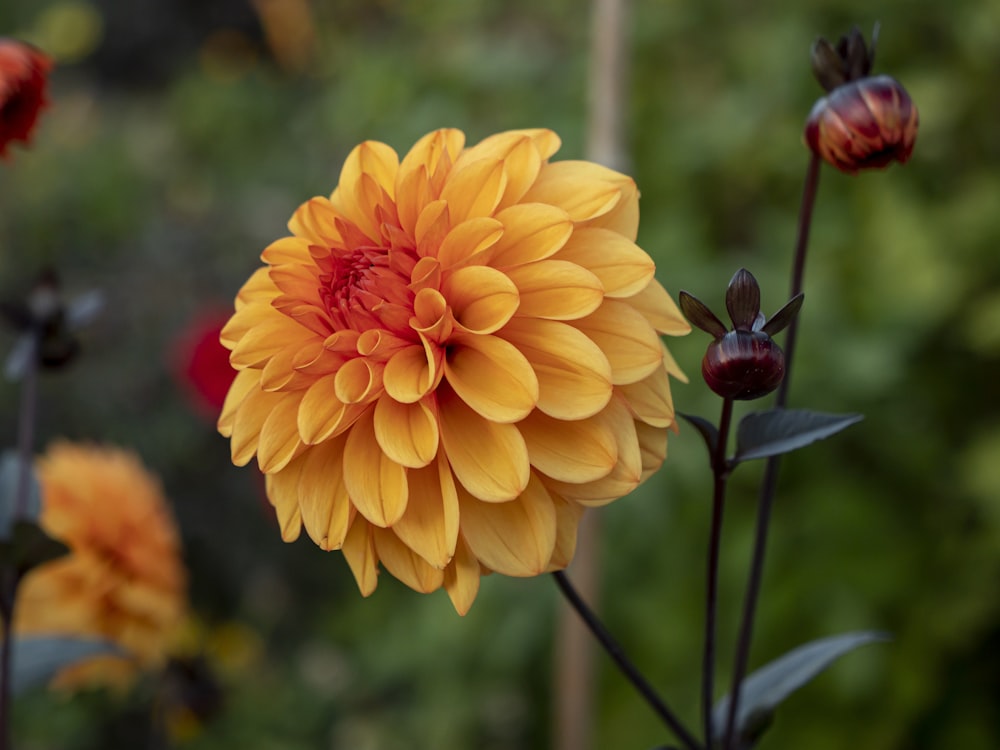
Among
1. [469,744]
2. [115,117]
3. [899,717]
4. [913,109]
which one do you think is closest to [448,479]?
[913,109]

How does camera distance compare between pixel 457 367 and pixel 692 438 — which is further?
pixel 692 438

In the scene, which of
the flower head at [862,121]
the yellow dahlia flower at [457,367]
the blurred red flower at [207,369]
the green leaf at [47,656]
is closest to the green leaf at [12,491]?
the green leaf at [47,656]

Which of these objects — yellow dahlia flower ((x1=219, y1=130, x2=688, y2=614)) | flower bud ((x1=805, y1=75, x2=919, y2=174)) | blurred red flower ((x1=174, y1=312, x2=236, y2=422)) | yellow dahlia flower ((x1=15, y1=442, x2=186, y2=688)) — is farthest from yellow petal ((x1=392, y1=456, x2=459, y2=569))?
blurred red flower ((x1=174, y1=312, x2=236, y2=422))

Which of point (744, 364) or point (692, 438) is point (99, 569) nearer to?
point (744, 364)

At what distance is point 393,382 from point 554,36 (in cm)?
169

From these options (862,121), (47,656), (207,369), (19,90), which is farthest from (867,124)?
(207,369)

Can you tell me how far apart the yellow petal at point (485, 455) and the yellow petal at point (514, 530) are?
0.02m

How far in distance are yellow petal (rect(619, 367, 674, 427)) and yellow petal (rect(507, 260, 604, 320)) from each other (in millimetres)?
41

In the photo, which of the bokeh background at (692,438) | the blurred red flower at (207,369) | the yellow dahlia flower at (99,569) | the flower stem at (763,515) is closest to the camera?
the flower stem at (763,515)

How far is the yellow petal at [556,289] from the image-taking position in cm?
42

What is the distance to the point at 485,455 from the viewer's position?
432mm

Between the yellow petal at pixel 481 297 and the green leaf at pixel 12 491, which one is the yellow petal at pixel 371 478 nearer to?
the yellow petal at pixel 481 297

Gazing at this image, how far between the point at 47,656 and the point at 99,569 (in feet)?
0.54

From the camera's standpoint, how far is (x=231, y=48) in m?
3.84
